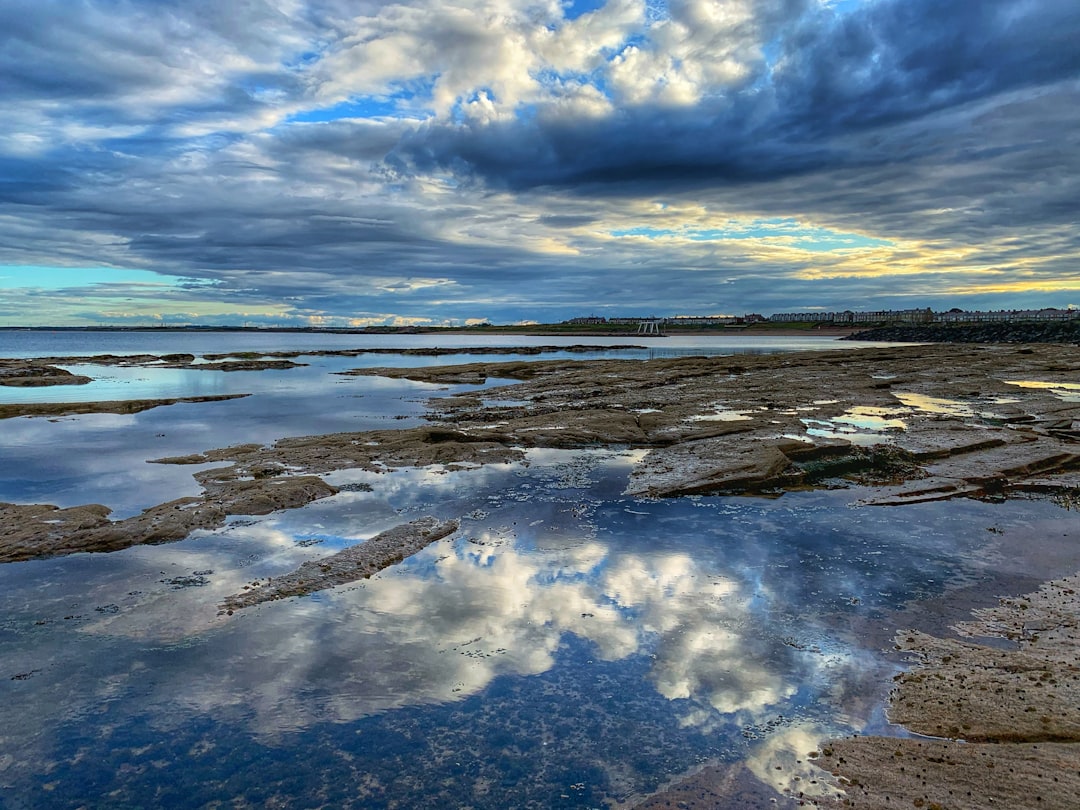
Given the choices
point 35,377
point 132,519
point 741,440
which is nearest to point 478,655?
point 132,519

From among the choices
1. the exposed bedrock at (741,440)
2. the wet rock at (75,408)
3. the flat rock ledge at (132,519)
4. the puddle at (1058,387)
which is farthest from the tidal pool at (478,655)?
the wet rock at (75,408)

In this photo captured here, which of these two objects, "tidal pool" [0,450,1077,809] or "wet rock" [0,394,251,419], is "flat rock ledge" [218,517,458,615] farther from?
"wet rock" [0,394,251,419]

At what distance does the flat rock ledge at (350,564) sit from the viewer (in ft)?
29.5

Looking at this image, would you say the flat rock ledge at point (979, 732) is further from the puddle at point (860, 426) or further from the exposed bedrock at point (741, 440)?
the puddle at point (860, 426)

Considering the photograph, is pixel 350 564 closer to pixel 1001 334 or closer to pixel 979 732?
pixel 979 732

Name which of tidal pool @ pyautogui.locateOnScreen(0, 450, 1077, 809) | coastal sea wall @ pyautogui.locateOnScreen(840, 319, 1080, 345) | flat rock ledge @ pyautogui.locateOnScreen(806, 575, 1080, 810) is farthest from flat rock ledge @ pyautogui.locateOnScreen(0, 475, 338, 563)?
coastal sea wall @ pyautogui.locateOnScreen(840, 319, 1080, 345)

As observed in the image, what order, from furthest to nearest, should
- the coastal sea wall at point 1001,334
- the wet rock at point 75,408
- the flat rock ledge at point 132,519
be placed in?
1. the coastal sea wall at point 1001,334
2. the wet rock at point 75,408
3. the flat rock ledge at point 132,519

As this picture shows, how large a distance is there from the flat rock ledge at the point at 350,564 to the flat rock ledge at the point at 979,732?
6.53 m

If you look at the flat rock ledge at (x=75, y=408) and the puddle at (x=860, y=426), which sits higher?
the puddle at (x=860, y=426)

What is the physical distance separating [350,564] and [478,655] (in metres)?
3.40

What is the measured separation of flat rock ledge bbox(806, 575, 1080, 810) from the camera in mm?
4887

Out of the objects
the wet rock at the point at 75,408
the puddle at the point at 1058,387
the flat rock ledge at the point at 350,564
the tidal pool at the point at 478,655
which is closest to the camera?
the tidal pool at the point at 478,655

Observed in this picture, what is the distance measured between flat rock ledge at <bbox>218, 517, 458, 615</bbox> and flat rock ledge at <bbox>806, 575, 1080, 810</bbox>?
6527 millimetres

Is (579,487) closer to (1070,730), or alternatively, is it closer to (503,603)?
(503,603)
